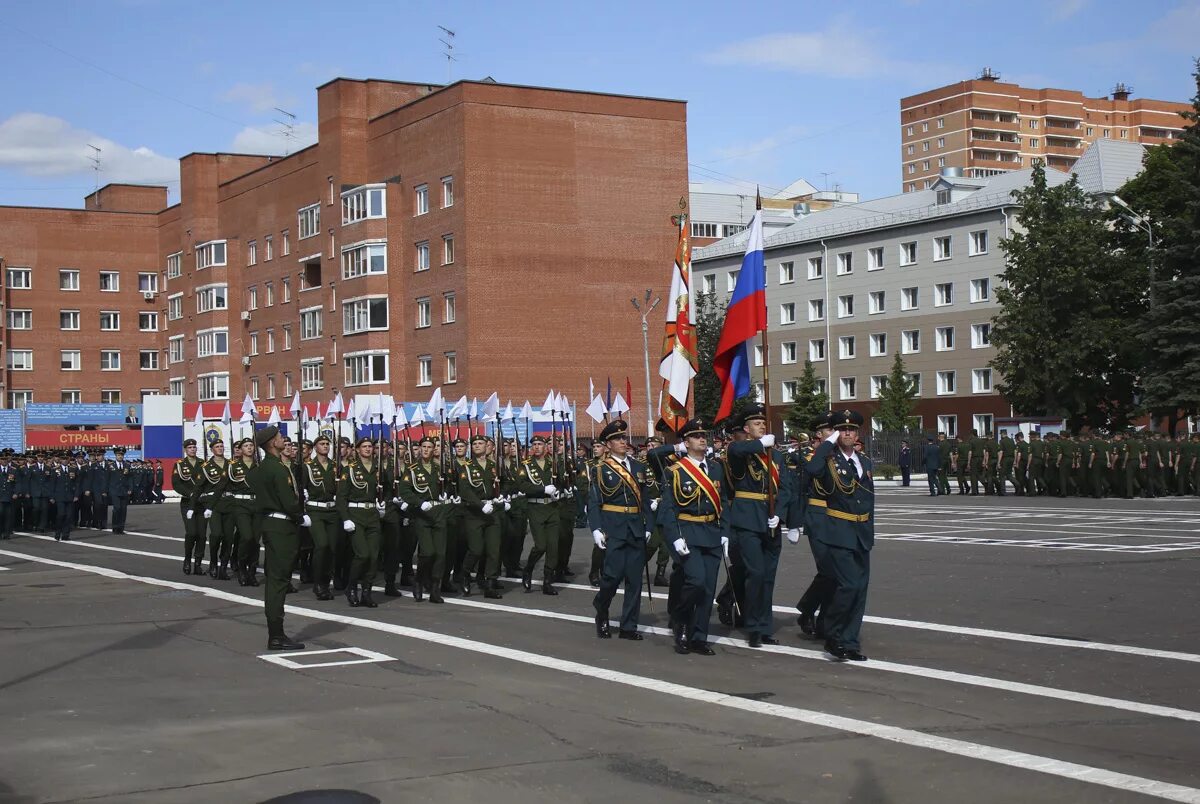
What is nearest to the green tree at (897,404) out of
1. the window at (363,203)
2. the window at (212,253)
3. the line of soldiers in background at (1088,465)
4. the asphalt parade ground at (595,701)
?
the line of soldiers in background at (1088,465)

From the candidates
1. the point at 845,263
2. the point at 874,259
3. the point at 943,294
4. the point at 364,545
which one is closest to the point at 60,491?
the point at 364,545

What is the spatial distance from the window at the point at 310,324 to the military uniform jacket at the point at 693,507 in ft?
194

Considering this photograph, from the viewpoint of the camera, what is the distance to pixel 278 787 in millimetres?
Result: 7242

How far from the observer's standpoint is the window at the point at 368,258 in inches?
2520

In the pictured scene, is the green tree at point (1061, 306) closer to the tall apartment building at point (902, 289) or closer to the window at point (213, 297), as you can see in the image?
the tall apartment building at point (902, 289)

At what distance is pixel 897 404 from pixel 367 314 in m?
24.0

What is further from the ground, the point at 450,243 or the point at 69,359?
the point at 450,243

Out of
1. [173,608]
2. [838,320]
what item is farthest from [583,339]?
[173,608]

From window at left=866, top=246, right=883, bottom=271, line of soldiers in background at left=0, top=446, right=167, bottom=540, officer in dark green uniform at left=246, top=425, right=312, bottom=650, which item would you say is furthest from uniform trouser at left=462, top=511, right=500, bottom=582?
window at left=866, top=246, right=883, bottom=271

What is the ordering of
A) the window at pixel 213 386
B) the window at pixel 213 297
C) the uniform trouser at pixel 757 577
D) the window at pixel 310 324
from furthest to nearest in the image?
the window at pixel 213 386 → the window at pixel 213 297 → the window at pixel 310 324 → the uniform trouser at pixel 757 577

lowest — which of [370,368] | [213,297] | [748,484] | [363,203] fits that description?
[748,484]

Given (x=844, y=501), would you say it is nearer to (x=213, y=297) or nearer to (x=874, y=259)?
(x=874, y=259)

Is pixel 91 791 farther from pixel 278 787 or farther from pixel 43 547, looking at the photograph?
pixel 43 547

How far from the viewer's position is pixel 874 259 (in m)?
73.5
